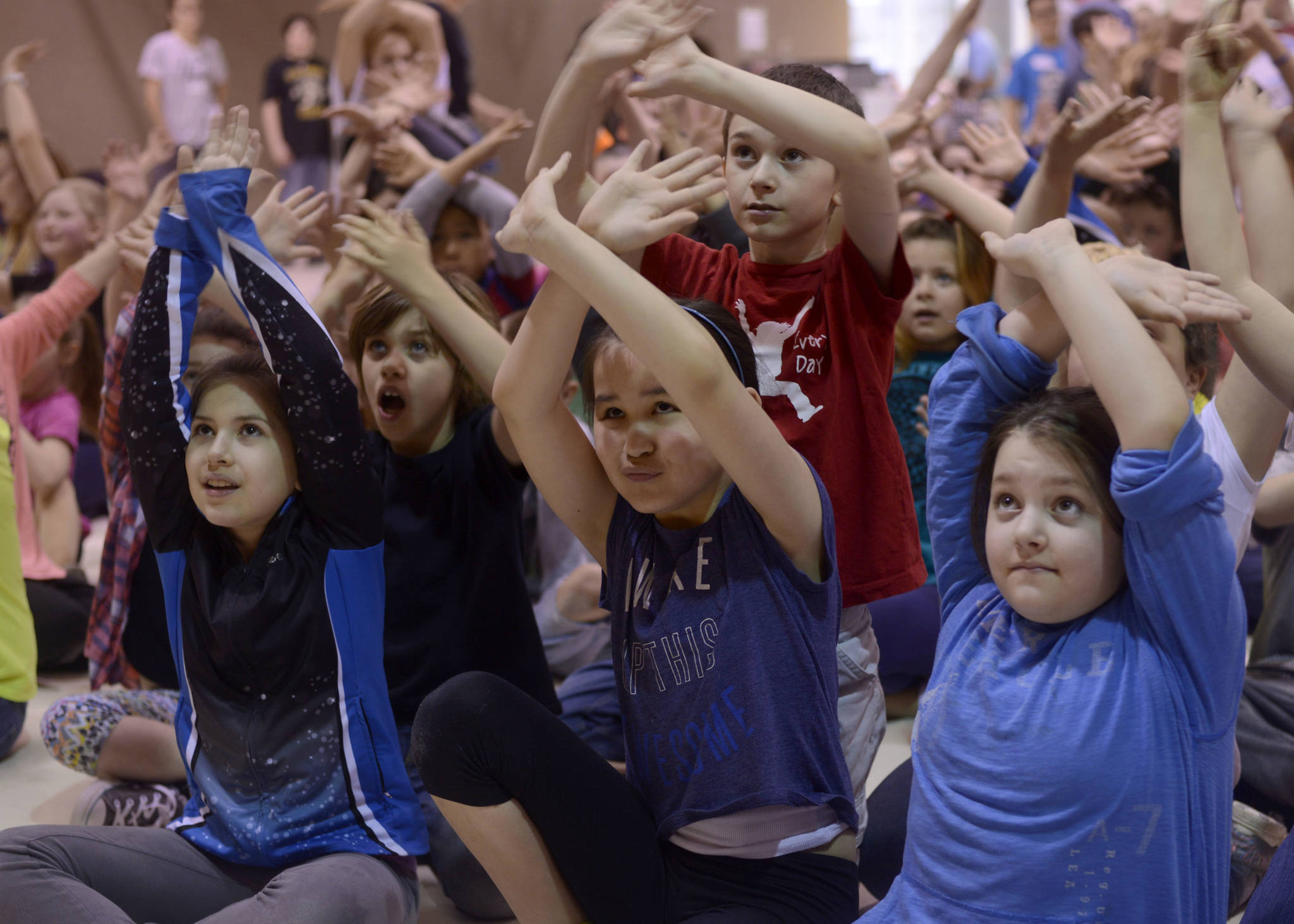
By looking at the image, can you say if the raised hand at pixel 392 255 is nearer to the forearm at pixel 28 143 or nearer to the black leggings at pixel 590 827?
the black leggings at pixel 590 827

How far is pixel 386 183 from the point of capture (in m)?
3.12

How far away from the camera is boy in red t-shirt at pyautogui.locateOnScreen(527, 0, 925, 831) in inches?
59.0

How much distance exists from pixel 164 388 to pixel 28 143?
9.13 ft

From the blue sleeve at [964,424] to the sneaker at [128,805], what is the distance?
122 centimetres

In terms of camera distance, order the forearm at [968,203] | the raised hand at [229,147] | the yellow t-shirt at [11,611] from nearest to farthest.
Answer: the raised hand at [229,147] → the yellow t-shirt at [11,611] → the forearm at [968,203]

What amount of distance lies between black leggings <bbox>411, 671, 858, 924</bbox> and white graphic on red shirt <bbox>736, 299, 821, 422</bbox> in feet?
1.72

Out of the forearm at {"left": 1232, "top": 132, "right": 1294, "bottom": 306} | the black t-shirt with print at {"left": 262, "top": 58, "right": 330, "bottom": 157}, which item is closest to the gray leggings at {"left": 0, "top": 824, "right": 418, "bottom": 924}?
the forearm at {"left": 1232, "top": 132, "right": 1294, "bottom": 306}

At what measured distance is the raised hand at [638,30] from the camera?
1.38m

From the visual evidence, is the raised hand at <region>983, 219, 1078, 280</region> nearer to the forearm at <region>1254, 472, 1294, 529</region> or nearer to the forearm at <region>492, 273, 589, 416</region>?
the forearm at <region>492, 273, 589, 416</region>

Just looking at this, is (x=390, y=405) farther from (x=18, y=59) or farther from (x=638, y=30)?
(x=18, y=59)

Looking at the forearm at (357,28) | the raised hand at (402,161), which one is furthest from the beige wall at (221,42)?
the raised hand at (402,161)

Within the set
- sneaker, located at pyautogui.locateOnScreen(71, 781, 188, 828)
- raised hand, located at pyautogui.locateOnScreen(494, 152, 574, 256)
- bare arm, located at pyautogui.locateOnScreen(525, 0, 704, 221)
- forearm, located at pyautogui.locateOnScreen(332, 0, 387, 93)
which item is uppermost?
forearm, located at pyautogui.locateOnScreen(332, 0, 387, 93)

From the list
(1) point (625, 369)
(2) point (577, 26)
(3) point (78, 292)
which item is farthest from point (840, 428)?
(2) point (577, 26)

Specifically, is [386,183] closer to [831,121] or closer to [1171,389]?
[831,121]
